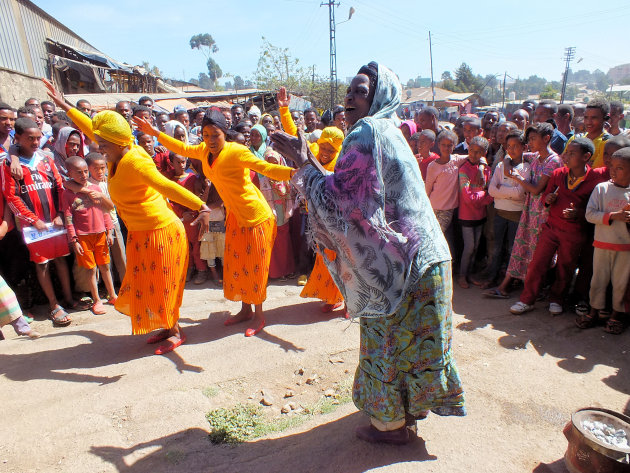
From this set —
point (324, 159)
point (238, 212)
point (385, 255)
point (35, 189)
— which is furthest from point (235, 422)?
point (35, 189)

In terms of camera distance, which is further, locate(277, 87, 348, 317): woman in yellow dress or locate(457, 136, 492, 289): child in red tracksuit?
locate(457, 136, 492, 289): child in red tracksuit

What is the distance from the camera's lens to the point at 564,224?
4125mm

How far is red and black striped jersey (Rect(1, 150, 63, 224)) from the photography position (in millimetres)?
4203

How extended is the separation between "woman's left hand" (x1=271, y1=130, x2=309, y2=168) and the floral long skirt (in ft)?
2.94

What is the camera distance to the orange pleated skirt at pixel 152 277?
141 inches

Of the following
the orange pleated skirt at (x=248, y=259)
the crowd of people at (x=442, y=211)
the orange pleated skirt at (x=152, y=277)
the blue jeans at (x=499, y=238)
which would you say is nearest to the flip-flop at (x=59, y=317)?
the crowd of people at (x=442, y=211)

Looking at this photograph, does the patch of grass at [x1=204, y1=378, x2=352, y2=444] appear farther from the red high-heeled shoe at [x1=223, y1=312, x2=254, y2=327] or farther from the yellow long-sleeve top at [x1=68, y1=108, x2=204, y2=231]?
the yellow long-sleeve top at [x1=68, y1=108, x2=204, y2=231]

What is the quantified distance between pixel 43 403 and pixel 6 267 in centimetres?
255

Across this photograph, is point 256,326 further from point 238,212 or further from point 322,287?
point 238,212

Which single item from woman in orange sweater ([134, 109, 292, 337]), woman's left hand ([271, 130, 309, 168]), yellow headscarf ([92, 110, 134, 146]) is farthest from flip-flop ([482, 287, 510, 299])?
yellow headscarf ([92, 110, 134, 146])

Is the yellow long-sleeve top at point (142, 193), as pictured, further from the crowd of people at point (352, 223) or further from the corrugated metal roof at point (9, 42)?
the corrugated metal roof at point (9, 42)

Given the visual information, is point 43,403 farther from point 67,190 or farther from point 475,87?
point 475,87

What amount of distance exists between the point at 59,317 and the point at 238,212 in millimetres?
2379

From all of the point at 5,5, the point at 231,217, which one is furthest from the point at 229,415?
the point at 5,5
